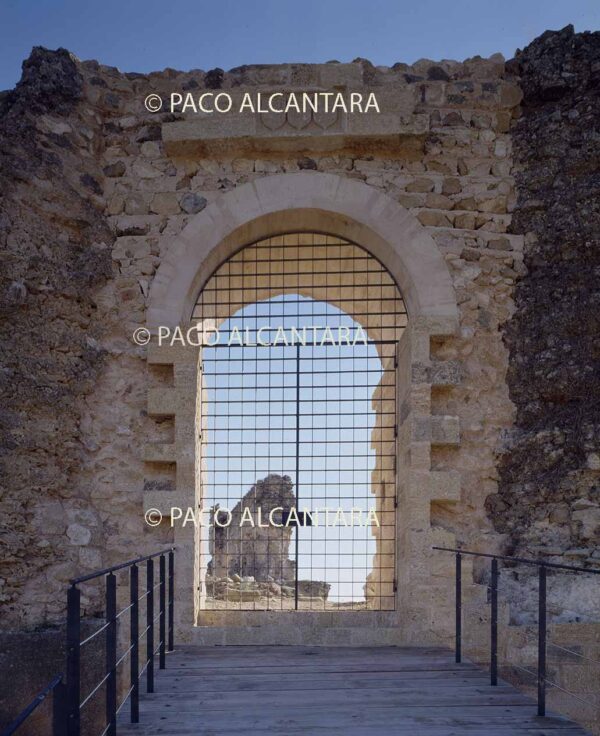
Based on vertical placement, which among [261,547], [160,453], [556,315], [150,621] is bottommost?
[261,547]

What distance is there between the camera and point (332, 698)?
4.61 meters

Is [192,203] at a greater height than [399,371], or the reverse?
[192,203]

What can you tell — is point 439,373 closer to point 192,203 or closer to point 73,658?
point 192,203

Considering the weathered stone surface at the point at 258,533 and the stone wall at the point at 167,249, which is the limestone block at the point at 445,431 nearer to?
the stone wall at the point at 167,249

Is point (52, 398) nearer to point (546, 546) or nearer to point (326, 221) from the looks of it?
point (326, 221)

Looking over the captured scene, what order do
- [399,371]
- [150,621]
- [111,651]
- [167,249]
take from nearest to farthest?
[111,651], [150,621], [167,249], [399,371]

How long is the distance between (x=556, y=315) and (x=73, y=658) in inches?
189

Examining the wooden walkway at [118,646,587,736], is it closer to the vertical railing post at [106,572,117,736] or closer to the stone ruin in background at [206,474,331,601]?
the vertical railing post at [106,572,117,736]

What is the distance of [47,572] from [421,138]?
4504 millimetres

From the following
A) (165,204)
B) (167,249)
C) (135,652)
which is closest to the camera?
(135,652)

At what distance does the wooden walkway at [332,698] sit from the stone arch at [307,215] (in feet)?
8.75

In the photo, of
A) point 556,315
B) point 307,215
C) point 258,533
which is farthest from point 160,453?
point 258,533

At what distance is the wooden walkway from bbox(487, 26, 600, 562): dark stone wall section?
1.38 metres

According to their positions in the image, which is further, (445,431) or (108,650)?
(445,431)
